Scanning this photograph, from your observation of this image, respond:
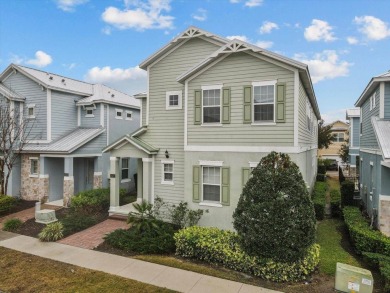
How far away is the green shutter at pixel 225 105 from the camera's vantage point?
12281 millimetres

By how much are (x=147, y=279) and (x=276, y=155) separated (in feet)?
19.3

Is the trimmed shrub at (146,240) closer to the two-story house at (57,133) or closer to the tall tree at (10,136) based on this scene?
the two-story house at (57,133)

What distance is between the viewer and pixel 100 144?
2005cm

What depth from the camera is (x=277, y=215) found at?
842 cm

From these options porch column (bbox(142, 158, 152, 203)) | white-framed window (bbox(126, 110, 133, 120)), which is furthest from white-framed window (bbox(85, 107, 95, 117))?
porch column (bbox(142, 158, 152, 203))

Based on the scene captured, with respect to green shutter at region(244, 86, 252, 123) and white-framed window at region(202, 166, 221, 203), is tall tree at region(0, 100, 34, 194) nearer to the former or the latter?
white-framed window at region(202, 166, 221, 203)

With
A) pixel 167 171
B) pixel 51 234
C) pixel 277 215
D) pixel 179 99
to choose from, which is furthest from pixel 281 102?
pixel 51 234

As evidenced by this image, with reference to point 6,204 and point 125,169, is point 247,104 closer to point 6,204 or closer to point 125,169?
point 125,169

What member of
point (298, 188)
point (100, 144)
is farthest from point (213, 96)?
point (100, 144)

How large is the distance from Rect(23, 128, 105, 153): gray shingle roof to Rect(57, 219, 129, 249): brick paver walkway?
620 cm

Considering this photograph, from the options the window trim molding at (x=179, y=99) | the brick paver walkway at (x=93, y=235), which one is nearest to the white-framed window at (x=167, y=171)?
the window trim molding at (x=179, y=99)

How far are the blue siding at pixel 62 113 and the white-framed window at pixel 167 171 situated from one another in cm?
994

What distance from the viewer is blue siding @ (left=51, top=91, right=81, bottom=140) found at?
766 inches

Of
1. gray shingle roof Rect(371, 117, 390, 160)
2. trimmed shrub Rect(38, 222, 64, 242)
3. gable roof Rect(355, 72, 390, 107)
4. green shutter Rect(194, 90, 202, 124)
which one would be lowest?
trimmed shrub Rect(38, 222, 64, 242)
